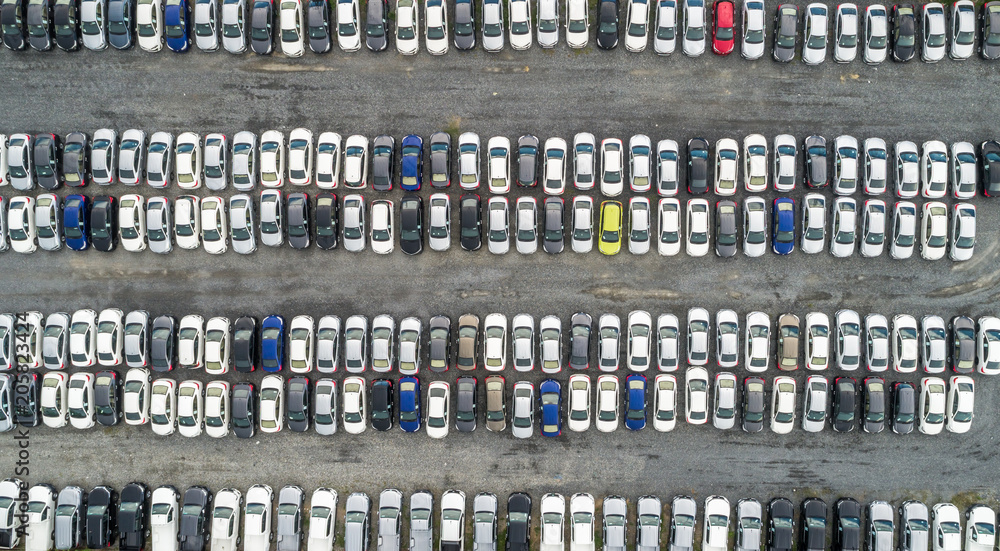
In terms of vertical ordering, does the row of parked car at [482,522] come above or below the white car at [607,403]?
below

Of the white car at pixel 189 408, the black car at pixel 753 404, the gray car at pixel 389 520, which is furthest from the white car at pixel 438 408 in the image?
the black car at pixel 753 404

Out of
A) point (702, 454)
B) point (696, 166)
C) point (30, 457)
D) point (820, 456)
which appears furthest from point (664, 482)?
point (30, 457)

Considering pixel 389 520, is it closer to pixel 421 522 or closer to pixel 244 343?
pixel 421 522

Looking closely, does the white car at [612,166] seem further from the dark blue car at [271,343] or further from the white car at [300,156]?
the dark blue car at [271,343]

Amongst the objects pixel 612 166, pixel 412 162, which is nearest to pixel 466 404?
pixel 412 162

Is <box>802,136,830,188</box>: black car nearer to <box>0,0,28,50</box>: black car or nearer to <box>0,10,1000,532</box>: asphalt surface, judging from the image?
<box>0,10,1000,532</box>: asphalt surface

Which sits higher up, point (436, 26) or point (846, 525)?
point (436, 26)
